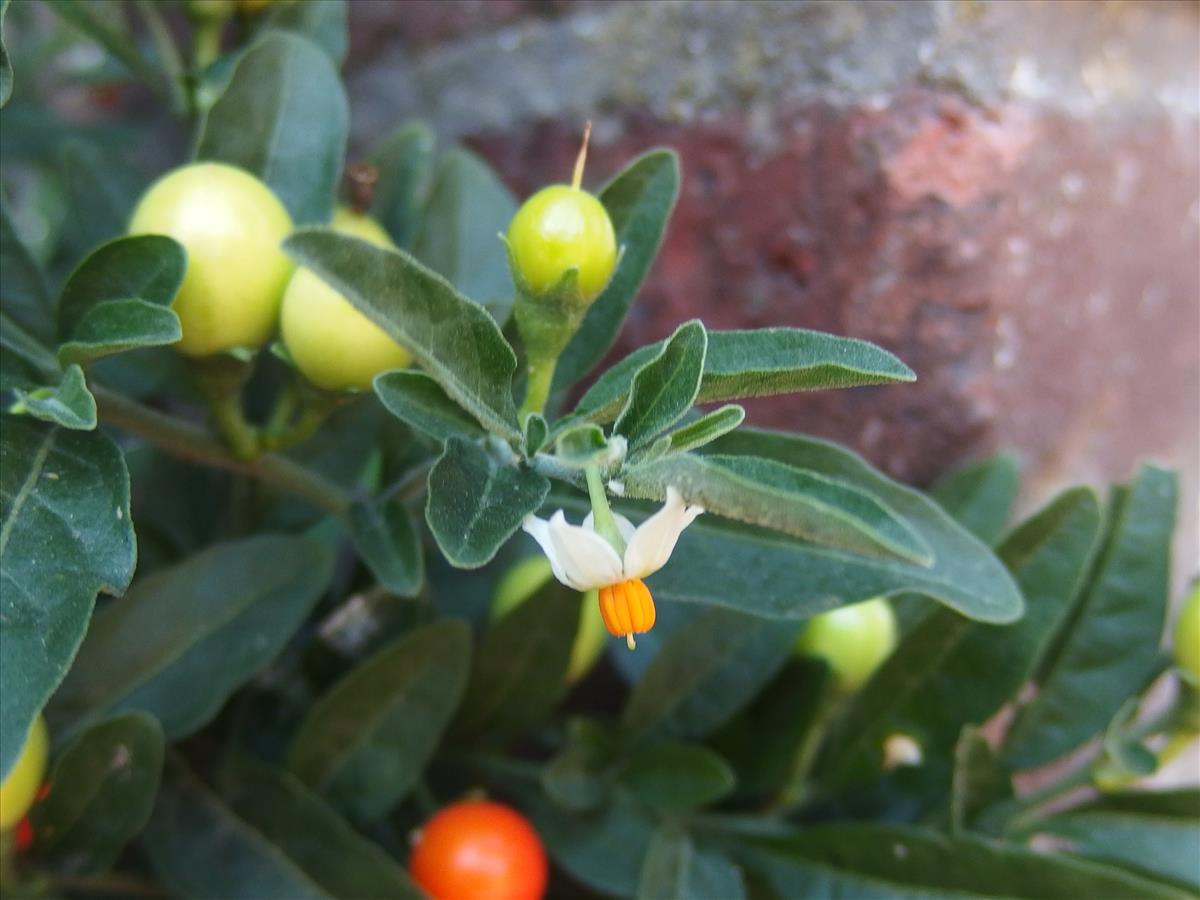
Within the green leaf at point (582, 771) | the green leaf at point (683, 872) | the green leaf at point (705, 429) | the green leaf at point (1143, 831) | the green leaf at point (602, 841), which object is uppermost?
the green leaf at point (705, 429)

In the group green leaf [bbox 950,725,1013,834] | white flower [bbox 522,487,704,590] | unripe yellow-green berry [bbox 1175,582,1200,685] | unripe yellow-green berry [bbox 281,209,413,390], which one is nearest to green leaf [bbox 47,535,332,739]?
unripe yellow-green berry [bbox 281,209,413,390]

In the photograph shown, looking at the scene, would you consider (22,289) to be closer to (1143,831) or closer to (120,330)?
(120,330)

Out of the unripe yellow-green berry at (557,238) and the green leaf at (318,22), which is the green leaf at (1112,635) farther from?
the green leaf at (318,22)

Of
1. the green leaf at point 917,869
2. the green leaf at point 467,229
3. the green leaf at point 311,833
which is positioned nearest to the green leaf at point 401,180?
the green leaf at point 467,229

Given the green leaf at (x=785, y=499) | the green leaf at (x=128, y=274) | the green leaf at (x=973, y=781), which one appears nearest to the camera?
the green leaf at (x=785, y=499)

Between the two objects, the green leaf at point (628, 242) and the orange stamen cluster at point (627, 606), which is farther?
the green leaf at point (628, 242)

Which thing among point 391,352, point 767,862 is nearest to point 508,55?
point 391,352

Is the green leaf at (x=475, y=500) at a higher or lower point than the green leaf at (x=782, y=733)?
higher
